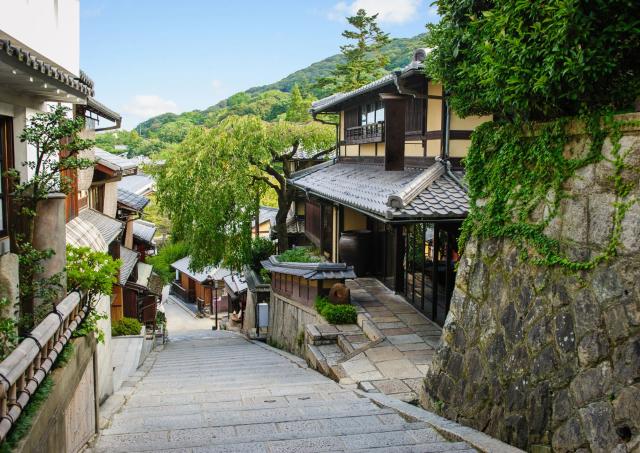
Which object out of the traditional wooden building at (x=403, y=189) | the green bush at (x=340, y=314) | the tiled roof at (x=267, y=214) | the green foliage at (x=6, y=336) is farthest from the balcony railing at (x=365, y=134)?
the tiled roof at (x=267, y=214)

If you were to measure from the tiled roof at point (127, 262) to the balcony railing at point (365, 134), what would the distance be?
980cm

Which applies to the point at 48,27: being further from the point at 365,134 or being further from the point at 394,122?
the point at 365,134

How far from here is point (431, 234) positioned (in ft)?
45.4

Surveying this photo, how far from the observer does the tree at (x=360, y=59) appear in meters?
46.5

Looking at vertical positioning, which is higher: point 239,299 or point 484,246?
point 484,246

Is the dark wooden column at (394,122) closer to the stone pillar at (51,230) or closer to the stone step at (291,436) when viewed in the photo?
the stone step at (291,436)

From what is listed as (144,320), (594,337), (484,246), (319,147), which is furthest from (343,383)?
(144,320)

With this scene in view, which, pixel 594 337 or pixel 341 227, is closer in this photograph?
pixel 594 337

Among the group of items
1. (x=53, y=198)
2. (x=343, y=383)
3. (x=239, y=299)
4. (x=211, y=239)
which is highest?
(x=53, y=198)

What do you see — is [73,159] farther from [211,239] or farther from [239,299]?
[239,299]

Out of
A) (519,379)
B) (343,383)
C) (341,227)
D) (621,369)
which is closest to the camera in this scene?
(621,369)

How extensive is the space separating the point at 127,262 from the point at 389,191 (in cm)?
1375

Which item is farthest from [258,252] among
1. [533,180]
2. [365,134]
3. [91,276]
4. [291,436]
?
[533,180]

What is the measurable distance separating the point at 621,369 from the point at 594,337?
0.41m
